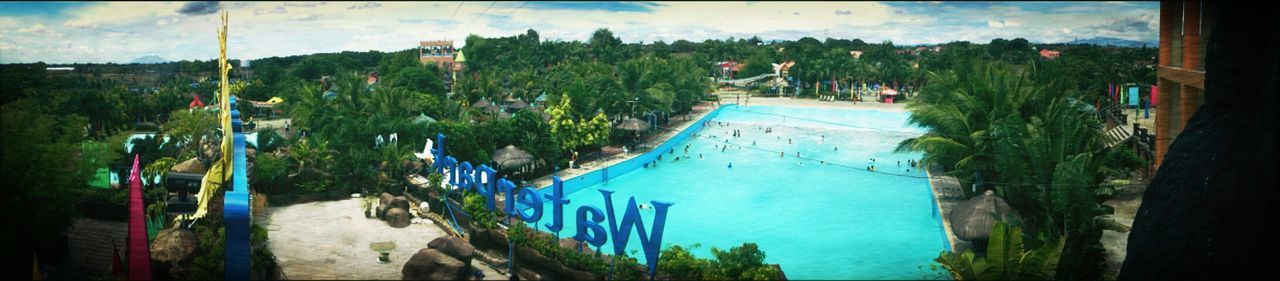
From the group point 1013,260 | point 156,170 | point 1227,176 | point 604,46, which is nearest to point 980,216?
point 1013,260

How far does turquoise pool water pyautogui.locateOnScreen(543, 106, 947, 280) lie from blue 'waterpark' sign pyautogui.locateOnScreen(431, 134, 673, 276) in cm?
216

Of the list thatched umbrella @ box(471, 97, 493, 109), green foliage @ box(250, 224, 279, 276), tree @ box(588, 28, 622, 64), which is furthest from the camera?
tree @ box(588, 28, 622, 64)

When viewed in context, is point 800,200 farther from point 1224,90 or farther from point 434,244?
point 1224,90

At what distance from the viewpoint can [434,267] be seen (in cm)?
1148

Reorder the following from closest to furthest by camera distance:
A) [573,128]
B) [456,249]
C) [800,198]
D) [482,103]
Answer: [456,249]
[800,198]
[573,128]
[482,103]

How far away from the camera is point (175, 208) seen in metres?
14.9

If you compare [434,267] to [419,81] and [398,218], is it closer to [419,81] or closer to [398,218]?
[398,218]

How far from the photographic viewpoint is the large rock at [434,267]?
450 inches

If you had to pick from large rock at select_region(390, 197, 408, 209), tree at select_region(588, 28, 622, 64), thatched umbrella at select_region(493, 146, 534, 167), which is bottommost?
large rock at select_region(390, 197, 408, 209)

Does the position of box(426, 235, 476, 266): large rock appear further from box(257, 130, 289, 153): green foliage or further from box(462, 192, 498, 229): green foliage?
box(257, 130, 289, 153): green foliage

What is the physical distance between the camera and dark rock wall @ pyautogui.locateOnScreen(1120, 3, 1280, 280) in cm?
822

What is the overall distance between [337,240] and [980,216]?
9.82m

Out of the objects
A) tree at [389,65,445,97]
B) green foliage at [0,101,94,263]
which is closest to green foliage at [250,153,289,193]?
green foliage at [0,101,94,263]

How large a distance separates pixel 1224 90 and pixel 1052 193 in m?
4.22
